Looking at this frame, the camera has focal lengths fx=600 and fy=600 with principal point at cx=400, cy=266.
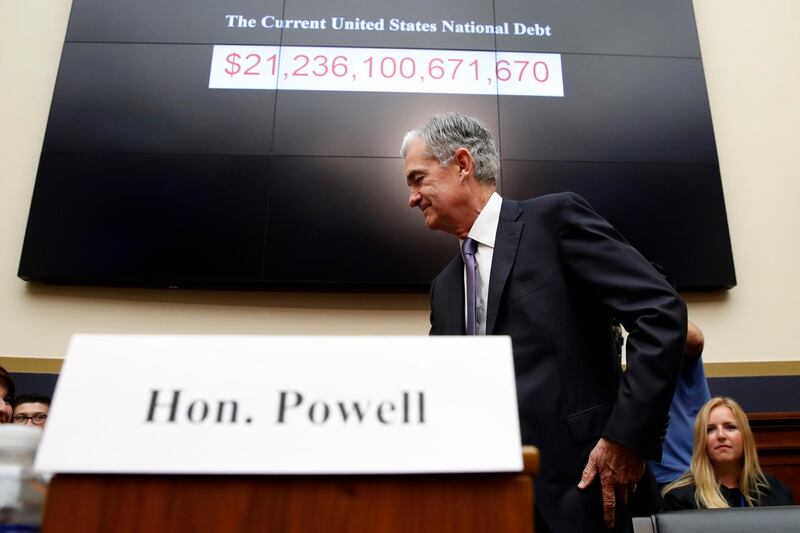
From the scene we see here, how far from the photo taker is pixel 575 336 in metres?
1.13

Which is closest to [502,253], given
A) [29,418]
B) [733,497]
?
[733,497]

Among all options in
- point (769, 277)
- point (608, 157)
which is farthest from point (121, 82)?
point (769, 277)

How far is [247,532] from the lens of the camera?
532 mm

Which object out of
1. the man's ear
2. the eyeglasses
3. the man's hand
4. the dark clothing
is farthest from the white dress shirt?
the eyeglasses

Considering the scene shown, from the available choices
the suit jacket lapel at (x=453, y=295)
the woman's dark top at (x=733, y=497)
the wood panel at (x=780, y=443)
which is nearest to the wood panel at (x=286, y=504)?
the suit jacket lapel at (x=453, y=295)

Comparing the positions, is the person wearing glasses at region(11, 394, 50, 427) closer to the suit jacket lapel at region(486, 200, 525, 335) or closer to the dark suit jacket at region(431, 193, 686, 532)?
the dark suit jacket at region(431, 193, 686, 532)

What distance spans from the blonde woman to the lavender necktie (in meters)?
1.12

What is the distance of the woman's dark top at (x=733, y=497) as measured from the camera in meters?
1.87

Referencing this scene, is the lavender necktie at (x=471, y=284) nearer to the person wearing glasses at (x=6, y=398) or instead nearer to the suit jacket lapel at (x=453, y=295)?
the suit jacket lapel at (x=453, y=295)

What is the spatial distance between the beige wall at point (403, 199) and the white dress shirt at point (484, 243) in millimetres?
1495

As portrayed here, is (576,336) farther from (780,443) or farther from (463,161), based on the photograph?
(780,443)

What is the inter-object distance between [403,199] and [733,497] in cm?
173

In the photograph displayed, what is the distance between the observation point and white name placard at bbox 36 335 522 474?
1.78 ft

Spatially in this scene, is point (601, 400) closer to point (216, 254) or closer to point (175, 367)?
point (175, 367)
